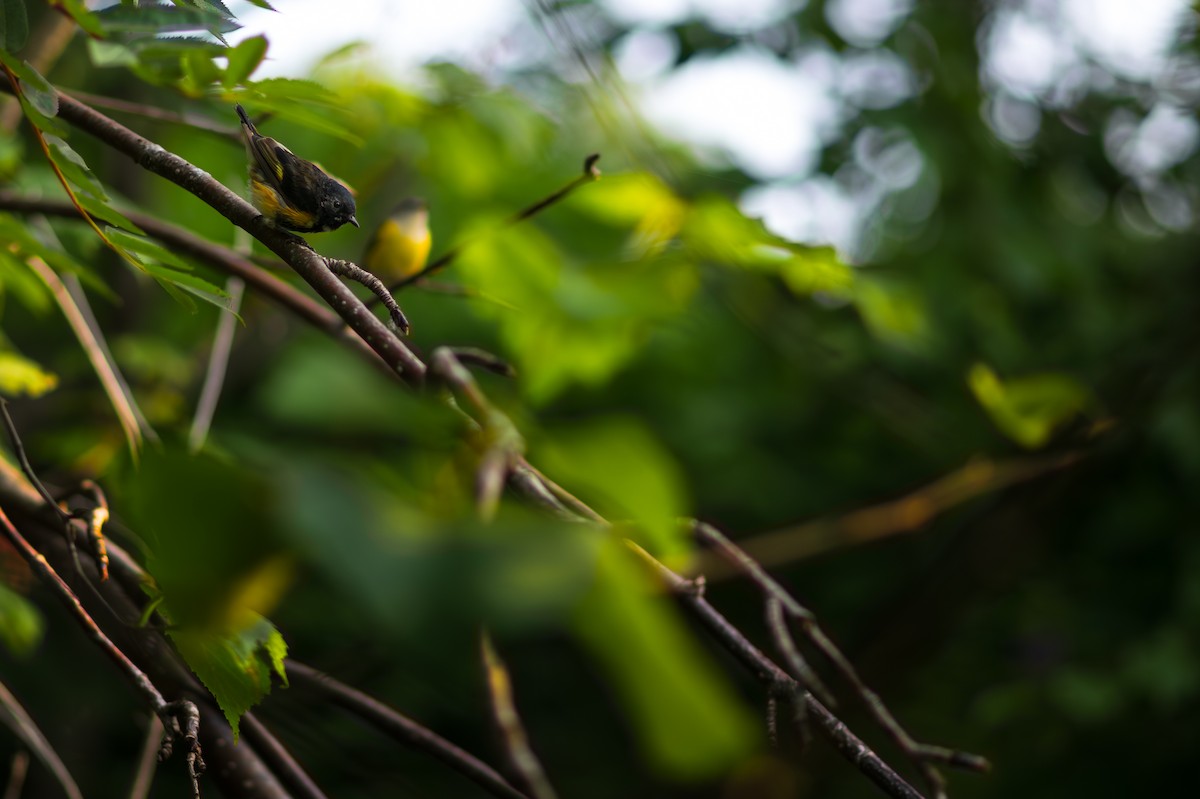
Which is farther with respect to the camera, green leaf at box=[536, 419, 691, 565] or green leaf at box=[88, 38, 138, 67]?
green leaf at box=[88, 38, 138, 67]

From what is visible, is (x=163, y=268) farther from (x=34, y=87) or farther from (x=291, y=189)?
(x=291, y=189)

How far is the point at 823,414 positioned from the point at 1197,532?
3.68 feet

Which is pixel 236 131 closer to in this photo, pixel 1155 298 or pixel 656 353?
pixel 656 353

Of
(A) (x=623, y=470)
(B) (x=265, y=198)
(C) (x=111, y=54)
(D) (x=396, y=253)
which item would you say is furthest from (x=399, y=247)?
(A) (x=623, y=470)

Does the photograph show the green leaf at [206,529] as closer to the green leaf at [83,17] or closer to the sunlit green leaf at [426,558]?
the sunlit green leaf at [426,558]

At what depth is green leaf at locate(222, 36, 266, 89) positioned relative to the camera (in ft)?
2.84

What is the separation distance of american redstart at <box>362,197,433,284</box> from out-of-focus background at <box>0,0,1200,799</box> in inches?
3.2

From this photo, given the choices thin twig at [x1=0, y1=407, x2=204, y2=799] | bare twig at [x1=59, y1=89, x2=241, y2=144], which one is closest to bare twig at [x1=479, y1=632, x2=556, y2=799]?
thin twig at [x1=0, y1=407, x2=204, y2=799]

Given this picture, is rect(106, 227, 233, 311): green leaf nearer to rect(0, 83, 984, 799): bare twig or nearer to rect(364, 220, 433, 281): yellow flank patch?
rect(0, 83, 984, 799): bare twig

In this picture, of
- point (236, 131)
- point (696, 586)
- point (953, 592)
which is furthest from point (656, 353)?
point (696, 586)

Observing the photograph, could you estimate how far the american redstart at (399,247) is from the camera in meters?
1.56

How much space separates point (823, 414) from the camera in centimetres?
319

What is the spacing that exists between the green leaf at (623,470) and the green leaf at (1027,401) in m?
1.31

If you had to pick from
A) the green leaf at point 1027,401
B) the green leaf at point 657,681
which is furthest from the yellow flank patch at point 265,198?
the green leaf at point 1027,401
